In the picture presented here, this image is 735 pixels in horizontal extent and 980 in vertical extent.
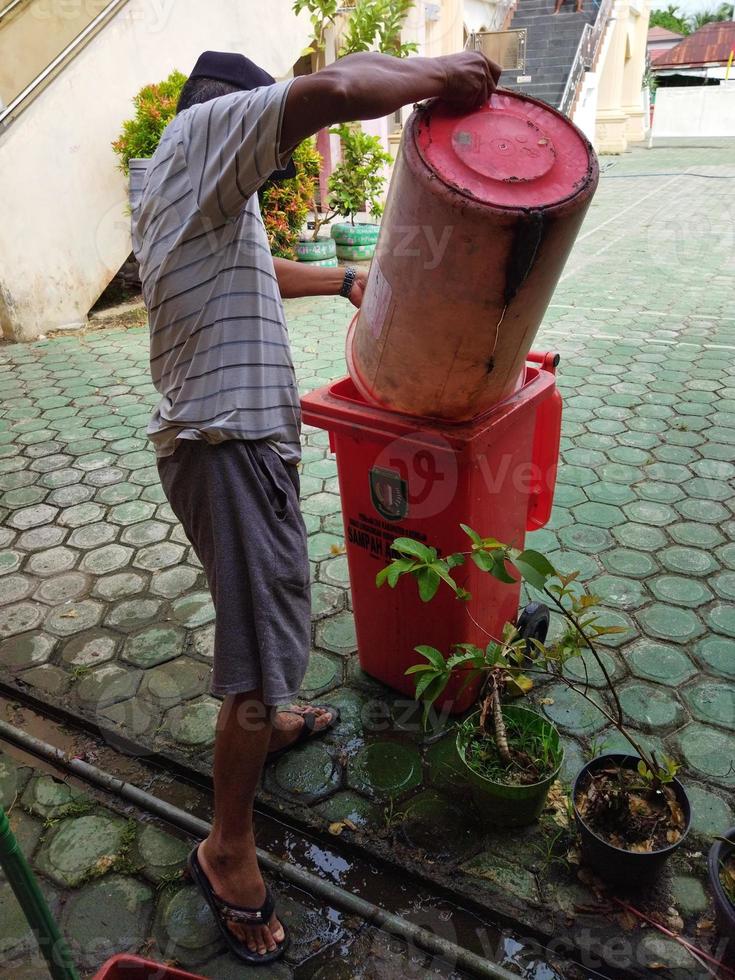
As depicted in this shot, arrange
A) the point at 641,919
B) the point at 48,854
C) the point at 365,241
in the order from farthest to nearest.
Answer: the point at 365,241 < the point at 48,854 < the point at 641,919

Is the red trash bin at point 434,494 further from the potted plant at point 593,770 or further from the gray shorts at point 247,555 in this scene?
the gray shorts at point 247,555

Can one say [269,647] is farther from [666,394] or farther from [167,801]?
[666,394]

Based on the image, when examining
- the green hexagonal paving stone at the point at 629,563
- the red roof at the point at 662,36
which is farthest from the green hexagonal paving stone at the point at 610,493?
the red roof at the point at 662,36

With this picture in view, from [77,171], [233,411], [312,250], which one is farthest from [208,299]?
[312,250]

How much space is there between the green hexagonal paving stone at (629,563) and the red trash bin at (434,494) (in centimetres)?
83

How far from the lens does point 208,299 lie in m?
1.64

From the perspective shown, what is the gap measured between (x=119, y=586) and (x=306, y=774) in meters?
1.41

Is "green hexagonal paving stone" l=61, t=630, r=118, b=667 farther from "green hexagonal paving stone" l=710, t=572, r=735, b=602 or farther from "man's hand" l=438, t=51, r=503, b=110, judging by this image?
"green hexagonal paving stone" l=710, t=572, r=735, b=602

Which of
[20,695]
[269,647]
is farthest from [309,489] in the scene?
[269,647]

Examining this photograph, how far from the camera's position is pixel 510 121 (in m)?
1.70

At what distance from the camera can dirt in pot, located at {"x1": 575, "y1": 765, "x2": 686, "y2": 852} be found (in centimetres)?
188

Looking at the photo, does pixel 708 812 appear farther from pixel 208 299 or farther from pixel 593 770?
pixel 208 299

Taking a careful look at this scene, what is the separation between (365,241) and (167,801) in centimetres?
783

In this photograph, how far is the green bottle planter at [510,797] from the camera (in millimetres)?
1994
